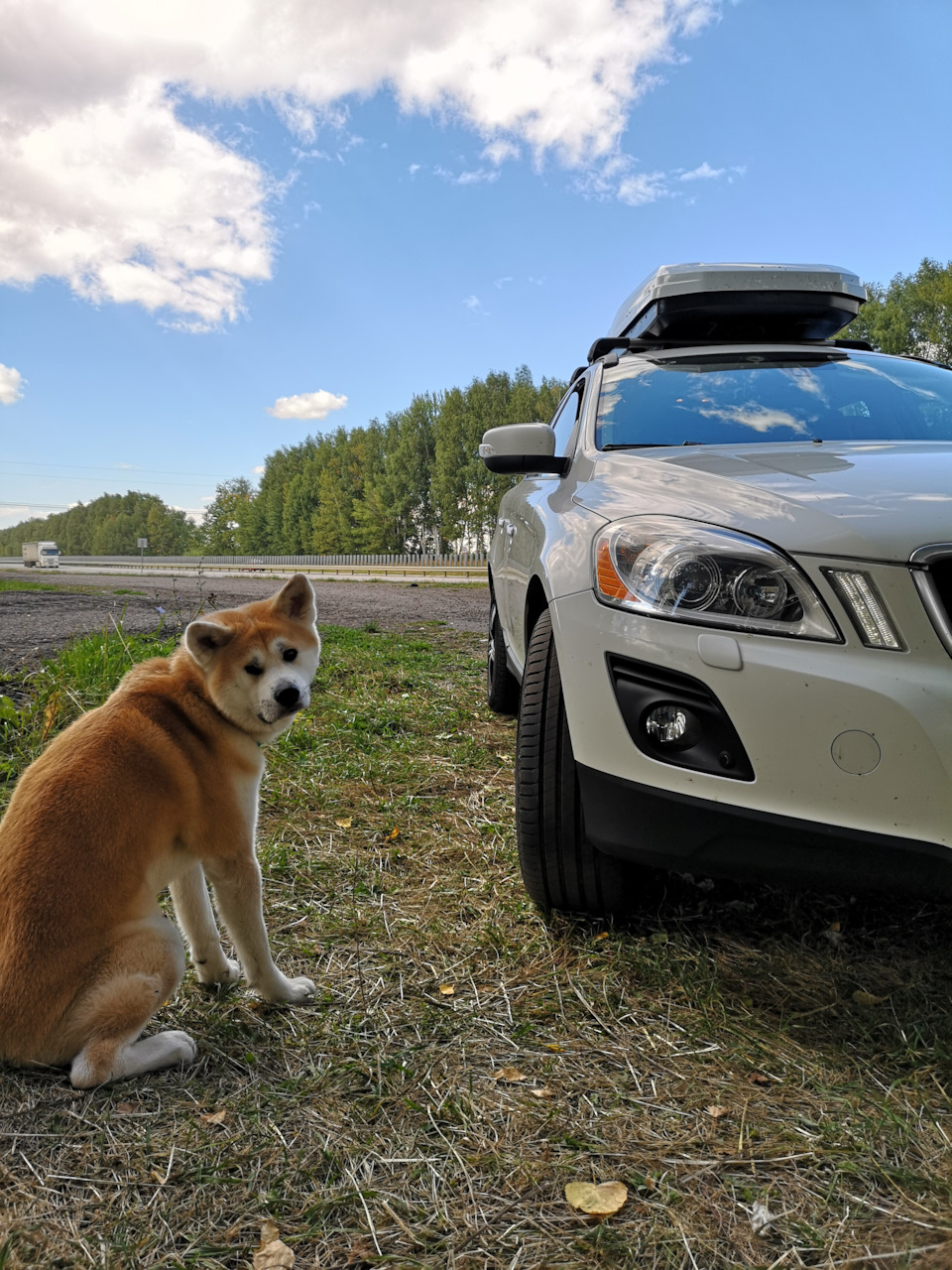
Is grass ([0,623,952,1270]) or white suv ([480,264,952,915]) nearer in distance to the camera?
grass ([0,623,952,1270])

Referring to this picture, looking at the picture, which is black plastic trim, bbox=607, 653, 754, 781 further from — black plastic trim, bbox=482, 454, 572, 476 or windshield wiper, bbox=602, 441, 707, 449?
black plastic trim, bbox=482, 454, 572, 476

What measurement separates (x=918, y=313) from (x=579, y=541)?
61491 mm

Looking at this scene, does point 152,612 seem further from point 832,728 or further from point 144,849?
point 832,728

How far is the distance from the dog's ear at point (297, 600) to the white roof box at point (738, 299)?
2.58 meters

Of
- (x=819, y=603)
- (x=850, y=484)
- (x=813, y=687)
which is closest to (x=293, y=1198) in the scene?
(x=813, y=687)

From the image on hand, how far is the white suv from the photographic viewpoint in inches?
71.3

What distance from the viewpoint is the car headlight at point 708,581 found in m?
1.91

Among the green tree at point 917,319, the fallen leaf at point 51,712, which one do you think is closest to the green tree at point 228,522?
the green tree at point 917,319

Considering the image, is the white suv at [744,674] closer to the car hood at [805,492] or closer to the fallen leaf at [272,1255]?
the car hood at [805,492]

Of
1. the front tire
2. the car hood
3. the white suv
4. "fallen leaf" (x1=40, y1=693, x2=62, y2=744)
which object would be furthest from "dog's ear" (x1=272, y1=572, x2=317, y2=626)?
"fallen leaf" (x1=40, y1=693, x2=62, y2=744)

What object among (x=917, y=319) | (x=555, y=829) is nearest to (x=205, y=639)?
(x=555, y=829)

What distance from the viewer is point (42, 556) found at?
59.0 meters

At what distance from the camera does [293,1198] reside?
5.20 ft

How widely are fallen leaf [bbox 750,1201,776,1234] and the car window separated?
3.00m
